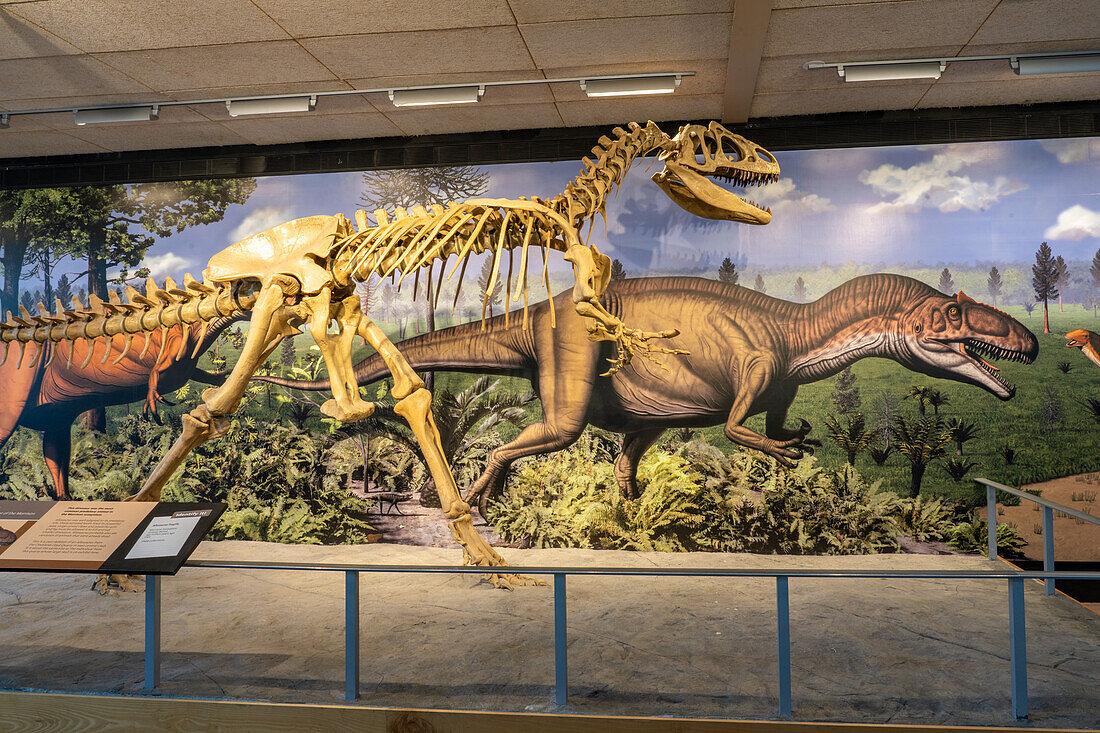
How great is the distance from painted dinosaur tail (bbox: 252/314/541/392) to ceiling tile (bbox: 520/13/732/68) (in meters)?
2.09

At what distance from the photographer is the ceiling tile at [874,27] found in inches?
163

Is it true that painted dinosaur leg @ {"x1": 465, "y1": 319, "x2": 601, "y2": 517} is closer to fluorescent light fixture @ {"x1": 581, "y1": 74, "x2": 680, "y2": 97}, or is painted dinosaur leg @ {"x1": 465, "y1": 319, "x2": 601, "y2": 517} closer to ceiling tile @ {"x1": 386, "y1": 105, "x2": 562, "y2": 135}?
ceiling tile @ {"x1": 386, "y1": 105, "x2": 562, "y2": 135}

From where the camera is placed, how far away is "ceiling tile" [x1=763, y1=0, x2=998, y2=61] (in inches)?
163

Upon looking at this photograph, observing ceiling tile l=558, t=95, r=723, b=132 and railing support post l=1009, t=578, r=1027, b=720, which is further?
ceiling tile l=558, t=95, r=723, b=132

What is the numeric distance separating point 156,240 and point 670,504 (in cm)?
495

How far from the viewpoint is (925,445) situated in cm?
559

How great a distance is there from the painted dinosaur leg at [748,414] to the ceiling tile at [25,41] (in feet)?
16.3

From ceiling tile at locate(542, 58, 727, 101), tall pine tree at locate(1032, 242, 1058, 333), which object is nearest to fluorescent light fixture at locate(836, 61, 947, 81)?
ceiling tile at locate(542, 58, 727, 101)

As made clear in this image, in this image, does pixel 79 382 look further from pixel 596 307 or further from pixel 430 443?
pixel 596 307

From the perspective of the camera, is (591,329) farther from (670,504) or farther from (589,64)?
(670,504)

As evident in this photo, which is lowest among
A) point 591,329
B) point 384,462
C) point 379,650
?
point 379,650

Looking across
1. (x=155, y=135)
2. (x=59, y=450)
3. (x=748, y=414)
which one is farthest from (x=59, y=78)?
(x=748, y=414)

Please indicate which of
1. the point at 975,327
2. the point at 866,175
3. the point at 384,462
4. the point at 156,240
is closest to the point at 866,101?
the point at 866,175

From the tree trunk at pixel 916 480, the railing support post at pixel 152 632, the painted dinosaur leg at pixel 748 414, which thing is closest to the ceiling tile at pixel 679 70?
the painted dinosaur leg at pixel 748 414
